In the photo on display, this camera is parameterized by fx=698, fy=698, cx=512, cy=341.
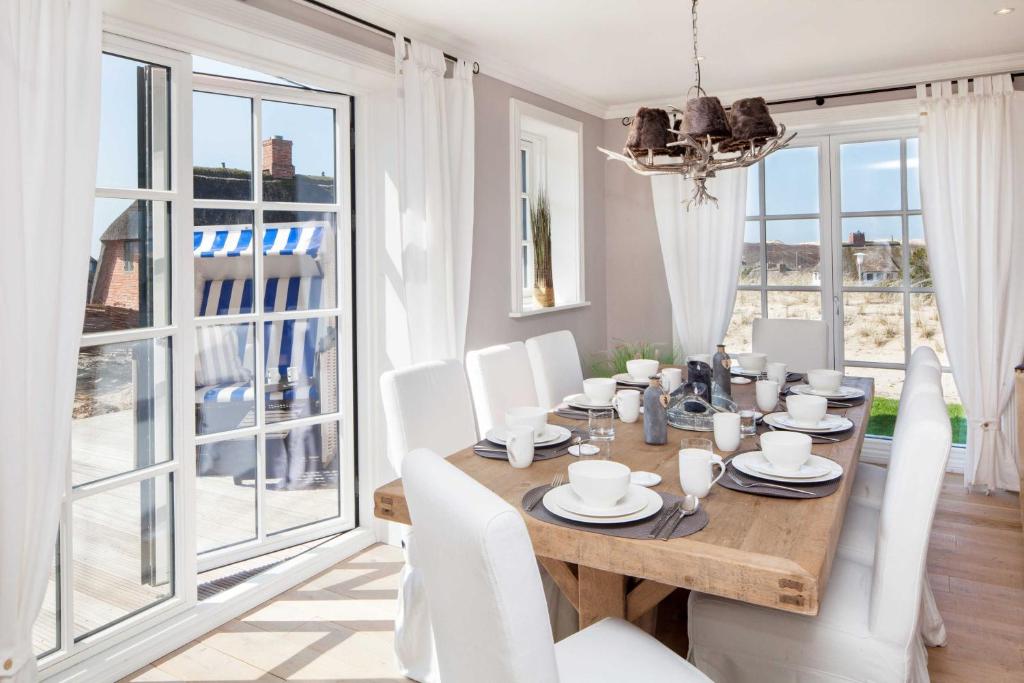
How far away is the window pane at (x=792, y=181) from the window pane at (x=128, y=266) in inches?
147

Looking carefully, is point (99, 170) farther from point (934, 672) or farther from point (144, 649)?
point (934, 672)

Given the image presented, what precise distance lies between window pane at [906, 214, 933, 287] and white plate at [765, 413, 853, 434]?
252cm

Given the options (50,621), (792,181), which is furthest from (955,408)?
(50,621)

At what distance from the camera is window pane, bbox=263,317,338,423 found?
3002 mm

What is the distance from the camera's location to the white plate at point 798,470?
1.72 meters

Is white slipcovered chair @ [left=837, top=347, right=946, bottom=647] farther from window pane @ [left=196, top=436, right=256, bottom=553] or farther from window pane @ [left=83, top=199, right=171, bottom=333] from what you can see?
window pane @ [left=83, top=199, right=171, bottom=333]

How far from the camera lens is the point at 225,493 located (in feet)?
9.34

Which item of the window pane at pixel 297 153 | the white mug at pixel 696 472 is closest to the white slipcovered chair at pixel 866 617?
the white mug at pixel 696 472

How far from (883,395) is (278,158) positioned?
13.1 ft

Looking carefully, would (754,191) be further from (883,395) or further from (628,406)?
(628,406)

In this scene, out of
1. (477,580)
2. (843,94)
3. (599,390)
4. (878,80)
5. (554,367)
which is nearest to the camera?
(477,580)

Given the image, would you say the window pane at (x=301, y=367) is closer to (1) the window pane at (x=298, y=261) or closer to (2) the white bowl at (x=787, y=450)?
(1) the window pane at (x=298, y=261)

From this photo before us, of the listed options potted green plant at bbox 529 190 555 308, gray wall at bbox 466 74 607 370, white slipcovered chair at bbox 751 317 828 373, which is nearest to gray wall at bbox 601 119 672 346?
potted green plant at bbox 529 190 555 308

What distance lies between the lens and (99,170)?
7.36 feet
